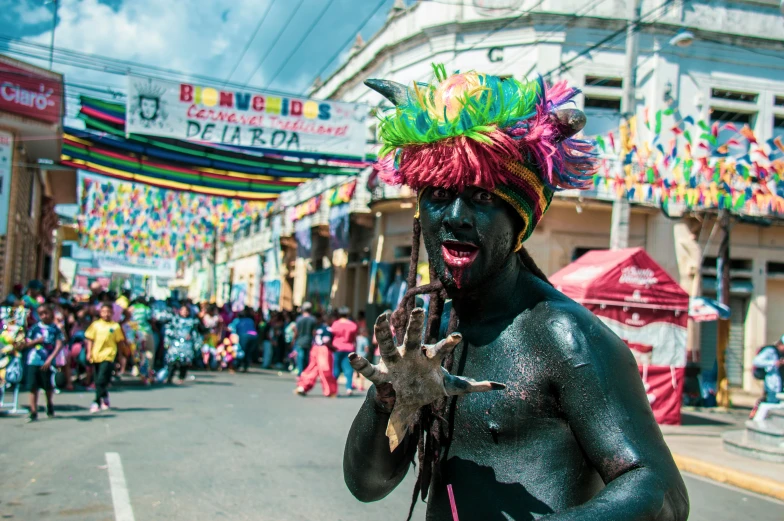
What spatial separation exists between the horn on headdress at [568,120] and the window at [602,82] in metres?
18.3

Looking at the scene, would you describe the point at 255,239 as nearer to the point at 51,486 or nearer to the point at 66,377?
the point at 66,377

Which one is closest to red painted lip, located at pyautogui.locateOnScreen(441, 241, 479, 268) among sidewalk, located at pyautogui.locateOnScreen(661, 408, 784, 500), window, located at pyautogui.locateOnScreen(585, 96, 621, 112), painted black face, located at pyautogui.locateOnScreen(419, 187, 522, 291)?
painted black face, located at pyautogui.locateOnScreen(419, 187, 522, 291)

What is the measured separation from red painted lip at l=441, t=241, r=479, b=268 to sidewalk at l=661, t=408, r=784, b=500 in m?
6.11

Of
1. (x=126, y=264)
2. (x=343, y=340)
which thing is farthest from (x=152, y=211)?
(x=343, y=340)

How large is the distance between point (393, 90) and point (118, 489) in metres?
5.50

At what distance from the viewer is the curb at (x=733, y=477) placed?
7.42 m

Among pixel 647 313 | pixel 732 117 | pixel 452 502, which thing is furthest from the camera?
pixel 732 117

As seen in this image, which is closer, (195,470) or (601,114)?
(195,470)

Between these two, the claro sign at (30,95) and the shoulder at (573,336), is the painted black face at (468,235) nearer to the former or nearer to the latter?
the shoulder at (573,336)

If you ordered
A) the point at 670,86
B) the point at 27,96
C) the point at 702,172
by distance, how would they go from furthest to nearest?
the point at 670,86 → the point at 702,172 → the point at 27,96

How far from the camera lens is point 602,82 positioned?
19125 millimetres

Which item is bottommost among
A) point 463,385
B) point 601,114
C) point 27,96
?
point 463,385

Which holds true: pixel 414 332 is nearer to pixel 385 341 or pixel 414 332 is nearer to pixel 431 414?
pixel 385 341

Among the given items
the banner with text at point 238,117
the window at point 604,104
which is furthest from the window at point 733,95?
the banner with text at point 238,117
